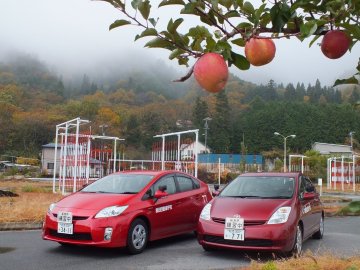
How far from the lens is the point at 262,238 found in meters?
7.14

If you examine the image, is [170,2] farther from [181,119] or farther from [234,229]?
[181,119]

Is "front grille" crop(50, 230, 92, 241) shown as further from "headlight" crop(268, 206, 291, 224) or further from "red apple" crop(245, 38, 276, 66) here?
"red apple" crop(245, 38, 276, 66)

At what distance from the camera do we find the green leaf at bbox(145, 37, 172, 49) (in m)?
Answer: 2.16

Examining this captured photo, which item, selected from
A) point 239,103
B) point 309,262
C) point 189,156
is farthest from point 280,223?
point 239,103

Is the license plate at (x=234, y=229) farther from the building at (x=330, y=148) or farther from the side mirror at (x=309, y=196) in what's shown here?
the building at (x=330, y=148)

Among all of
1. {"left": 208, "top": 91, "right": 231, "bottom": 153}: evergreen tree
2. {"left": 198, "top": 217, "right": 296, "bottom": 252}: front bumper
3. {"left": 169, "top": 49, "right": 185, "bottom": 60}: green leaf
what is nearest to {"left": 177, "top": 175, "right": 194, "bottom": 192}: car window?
{"left": 198, "top": 217, "right": 296, "bottom": 252}: front bumper

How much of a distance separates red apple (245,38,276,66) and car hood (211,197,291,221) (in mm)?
5736

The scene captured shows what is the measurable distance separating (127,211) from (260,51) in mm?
6029

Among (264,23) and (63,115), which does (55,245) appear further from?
(63,115)

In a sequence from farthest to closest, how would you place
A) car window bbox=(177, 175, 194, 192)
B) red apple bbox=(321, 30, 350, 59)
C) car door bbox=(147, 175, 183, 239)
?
1. car window bbox=(177, 175, 194, 192)
2. car door bbox=(147, 175, 183, 239)
3. red apple bbox=(321, 30, 350, 59)

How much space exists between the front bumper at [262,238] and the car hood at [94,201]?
A: 161 centimetres

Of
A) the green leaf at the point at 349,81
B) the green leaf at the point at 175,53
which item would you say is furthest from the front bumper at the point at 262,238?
the green leaf at the point at 175,53

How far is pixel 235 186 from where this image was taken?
882cm

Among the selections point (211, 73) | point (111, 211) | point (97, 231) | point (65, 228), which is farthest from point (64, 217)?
point (211, 73)
